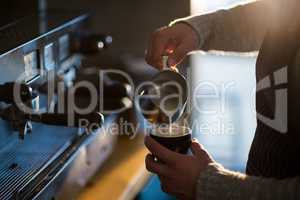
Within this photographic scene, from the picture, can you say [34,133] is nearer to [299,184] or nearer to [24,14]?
[24,14]

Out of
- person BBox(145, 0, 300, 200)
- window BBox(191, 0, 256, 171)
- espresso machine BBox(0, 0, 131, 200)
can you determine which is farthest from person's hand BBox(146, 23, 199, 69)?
window BBox(191, 0, 256, 171)

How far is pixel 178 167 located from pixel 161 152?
4cm

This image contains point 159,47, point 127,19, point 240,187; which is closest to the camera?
point 240,187

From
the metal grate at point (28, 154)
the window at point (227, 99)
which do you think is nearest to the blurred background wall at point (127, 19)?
the window at point (227, 99)

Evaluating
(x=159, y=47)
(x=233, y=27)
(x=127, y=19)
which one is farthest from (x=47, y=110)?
(x=127, y=19)

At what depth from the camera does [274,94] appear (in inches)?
33.0

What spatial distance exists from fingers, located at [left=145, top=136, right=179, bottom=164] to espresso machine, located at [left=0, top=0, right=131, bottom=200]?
14cm

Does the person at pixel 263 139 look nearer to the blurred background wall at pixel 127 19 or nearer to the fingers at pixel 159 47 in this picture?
the fingers at pixel 159 47

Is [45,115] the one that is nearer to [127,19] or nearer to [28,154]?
[28,154]

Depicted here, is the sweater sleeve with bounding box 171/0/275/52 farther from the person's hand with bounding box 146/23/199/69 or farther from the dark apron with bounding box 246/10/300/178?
the dark apron with bounding box 246/10/300/178

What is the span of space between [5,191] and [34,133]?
0.23 m

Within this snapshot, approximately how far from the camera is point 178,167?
0.79m

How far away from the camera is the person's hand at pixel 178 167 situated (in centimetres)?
78

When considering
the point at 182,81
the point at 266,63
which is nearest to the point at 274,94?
the point at 266,63
